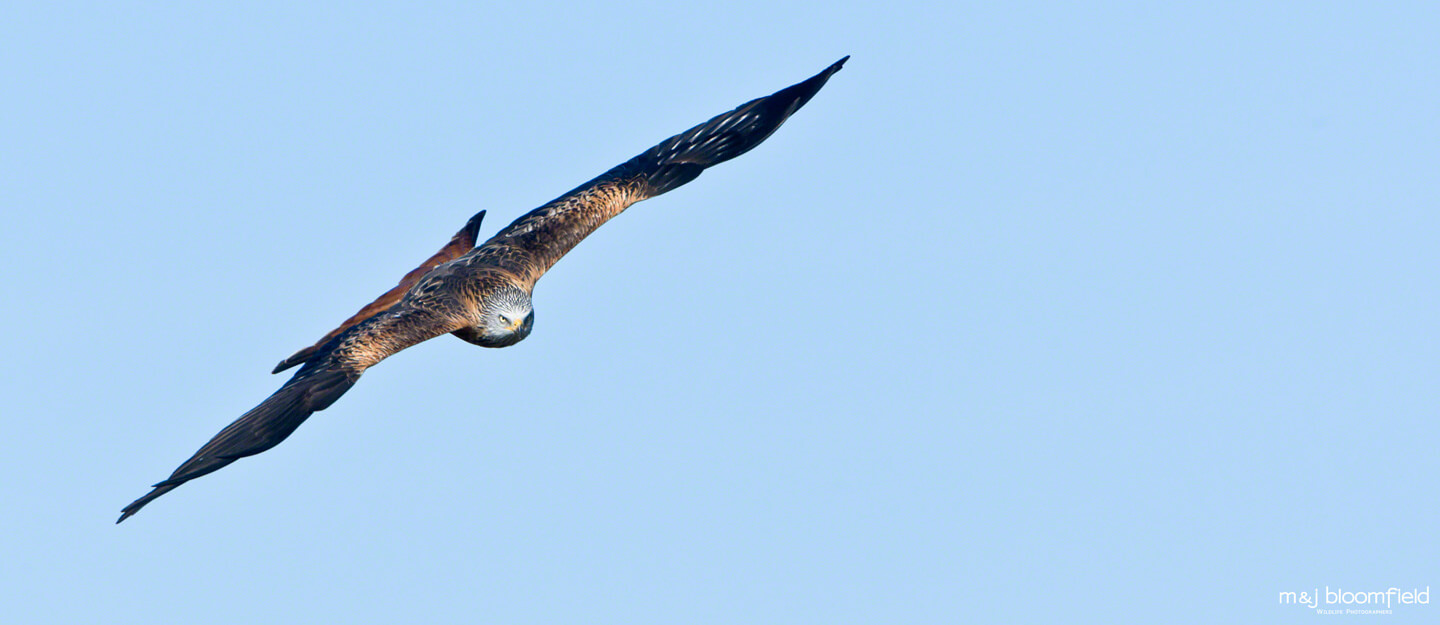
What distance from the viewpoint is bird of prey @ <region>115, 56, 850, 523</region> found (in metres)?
19.1

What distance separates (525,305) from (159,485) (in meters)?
4.76

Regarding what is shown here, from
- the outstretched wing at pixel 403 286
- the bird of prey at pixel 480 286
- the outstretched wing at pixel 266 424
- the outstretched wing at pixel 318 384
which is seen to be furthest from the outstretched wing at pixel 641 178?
the outstretched wing at pixel 266 424

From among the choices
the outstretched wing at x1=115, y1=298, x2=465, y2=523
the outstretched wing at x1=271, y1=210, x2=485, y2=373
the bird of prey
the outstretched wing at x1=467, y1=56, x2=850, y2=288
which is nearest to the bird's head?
the bird of prey

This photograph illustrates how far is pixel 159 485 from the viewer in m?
18.0

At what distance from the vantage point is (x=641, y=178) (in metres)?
23.5

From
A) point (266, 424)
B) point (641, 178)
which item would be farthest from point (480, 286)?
point (641, 178)

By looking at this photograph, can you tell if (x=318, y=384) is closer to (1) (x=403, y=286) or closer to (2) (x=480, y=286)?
(2) (x=480, y=286)

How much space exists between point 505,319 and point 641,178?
367cm

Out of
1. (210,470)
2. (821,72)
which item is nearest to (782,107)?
(821,72)

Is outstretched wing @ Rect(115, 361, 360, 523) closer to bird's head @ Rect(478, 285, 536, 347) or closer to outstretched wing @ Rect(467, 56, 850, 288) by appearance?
bird's head @ Rect(478, 285, 536, 347)

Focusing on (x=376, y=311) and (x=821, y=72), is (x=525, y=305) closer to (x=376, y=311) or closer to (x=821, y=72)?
(x=376, y=311)

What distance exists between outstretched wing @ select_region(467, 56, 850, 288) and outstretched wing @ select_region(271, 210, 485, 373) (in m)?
0.69

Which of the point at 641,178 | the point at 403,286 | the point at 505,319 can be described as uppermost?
the point at 641,178

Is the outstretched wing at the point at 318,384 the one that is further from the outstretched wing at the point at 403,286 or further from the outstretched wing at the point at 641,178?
the outstretched wing at the point at 641,178
